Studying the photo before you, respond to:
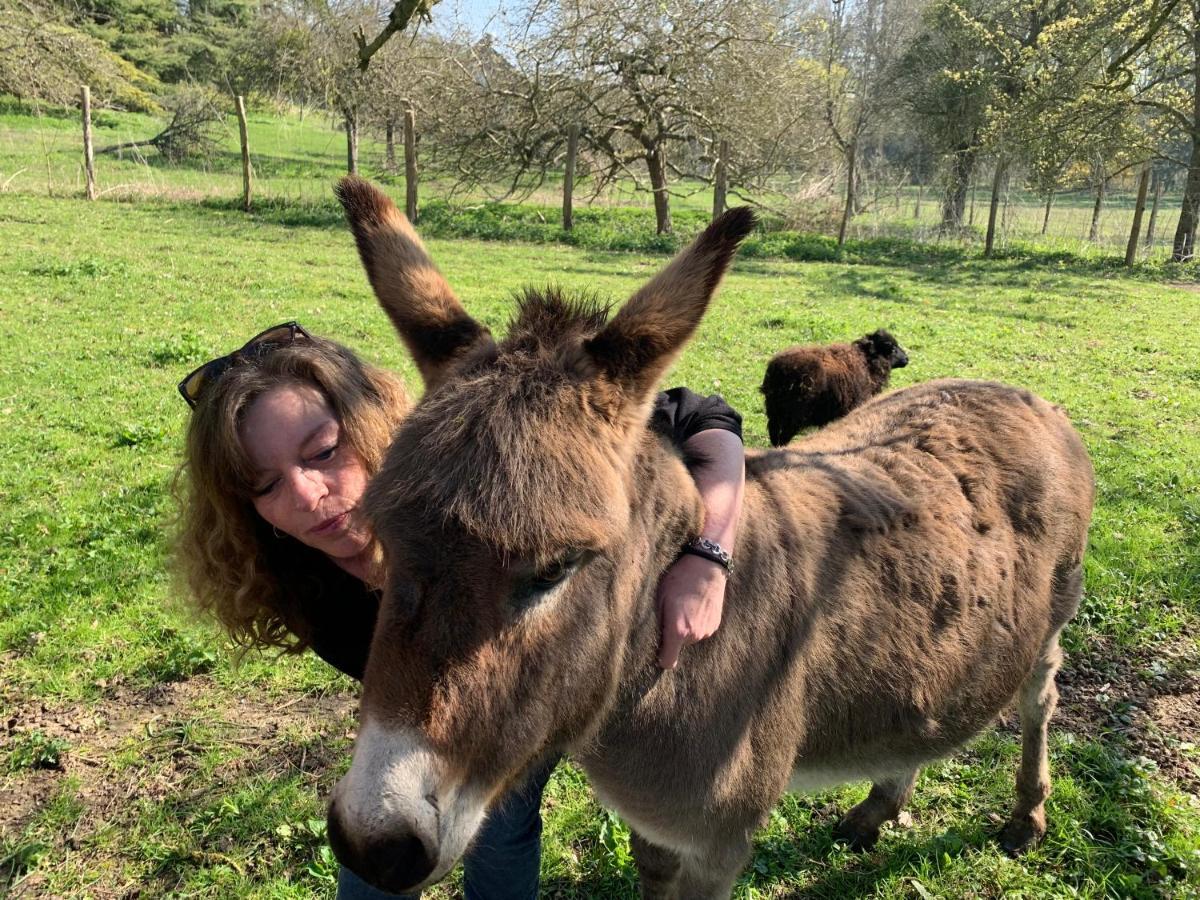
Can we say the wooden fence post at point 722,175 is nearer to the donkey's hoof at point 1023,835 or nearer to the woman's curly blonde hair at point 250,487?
the donkey's hoof at point 1023,835

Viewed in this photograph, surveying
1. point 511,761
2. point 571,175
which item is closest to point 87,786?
point 511,761

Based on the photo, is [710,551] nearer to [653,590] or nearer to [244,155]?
[653,590]

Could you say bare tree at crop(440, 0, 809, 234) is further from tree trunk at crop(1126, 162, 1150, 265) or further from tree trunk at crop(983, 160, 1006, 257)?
tree trunk at crop(1126, 162, 1150, 265)

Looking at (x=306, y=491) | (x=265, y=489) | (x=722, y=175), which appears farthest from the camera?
(x=722, y=175)

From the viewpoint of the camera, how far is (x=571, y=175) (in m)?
19.9

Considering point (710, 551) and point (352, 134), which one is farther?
point (352, 134)

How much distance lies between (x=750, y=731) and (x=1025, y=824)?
2.09 meters

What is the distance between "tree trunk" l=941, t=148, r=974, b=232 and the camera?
903 inches

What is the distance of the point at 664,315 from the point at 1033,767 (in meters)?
3.00

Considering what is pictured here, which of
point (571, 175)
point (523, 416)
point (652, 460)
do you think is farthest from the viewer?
point (571, 175)

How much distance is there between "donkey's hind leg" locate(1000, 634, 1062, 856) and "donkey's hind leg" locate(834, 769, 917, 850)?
0.51 meters

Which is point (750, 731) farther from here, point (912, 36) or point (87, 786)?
point (912, 36)

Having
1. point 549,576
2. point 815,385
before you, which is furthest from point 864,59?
point 549,576

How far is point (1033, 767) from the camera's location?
3.32 meters
